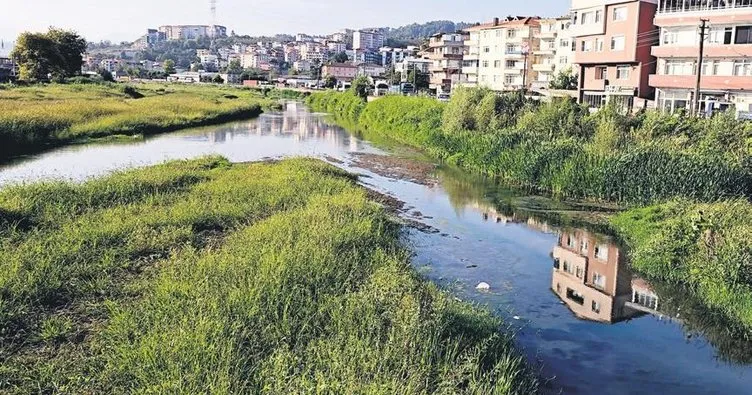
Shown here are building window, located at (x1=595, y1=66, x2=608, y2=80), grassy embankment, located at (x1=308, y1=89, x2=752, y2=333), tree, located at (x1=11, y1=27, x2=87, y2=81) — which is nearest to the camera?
grassy embankment, located at (x1=308, y1=89, x2=752, y2=333)

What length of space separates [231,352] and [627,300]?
30.1ft

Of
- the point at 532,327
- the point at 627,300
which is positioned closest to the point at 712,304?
the point at 627,300

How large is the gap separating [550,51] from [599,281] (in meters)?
55.4

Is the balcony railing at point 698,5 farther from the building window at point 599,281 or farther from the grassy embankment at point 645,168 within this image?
the building window at point 599,281

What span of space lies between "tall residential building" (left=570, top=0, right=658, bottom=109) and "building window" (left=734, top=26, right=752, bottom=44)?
21.9 feet

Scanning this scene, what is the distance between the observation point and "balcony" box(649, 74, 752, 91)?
35875 millimetres

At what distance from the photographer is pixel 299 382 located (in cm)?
698

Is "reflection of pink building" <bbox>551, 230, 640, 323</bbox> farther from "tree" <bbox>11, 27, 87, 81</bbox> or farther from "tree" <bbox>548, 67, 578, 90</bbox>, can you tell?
"tree" <bbox>11, 27, 87, 81</bbox>

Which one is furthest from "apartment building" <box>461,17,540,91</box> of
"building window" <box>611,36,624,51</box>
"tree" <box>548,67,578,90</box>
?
"building window" <box>611,36,624,51</box>

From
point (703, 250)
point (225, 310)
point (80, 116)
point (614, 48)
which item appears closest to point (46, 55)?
point (80, 116)

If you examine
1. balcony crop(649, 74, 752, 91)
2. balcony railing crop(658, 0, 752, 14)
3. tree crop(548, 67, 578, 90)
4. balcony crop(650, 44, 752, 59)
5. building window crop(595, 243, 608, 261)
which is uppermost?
balcony railing crop(658, 0, 752, 14)

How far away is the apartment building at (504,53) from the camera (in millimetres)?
68250

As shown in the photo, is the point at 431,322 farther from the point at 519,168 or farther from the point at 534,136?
the point at 534,136

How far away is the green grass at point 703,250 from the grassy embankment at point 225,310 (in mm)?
5063
